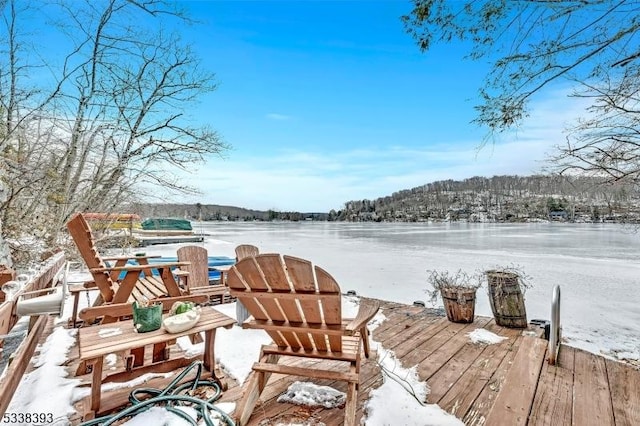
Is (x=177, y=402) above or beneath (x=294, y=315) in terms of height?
beneath

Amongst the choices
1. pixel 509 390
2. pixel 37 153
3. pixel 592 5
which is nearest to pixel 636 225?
pixel 592 5

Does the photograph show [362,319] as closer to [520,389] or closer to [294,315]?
[294,315]

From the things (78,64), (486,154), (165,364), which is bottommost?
(165,364)

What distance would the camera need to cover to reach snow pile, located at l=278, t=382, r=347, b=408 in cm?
192

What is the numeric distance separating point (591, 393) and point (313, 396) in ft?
5.99

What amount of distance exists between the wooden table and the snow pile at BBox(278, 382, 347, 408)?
549mm

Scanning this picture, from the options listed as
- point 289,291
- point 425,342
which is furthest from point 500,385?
point 289,291

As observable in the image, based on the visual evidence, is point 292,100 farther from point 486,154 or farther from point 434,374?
point 434,374

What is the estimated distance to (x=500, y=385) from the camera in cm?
216

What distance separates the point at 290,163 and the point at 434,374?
20.2m

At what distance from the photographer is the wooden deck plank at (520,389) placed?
179cm

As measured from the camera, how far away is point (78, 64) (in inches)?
255

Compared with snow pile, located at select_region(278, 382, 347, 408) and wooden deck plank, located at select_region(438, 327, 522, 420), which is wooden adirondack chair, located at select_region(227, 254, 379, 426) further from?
wooden deck plank, located at select_region(438, 327, 522, 420)

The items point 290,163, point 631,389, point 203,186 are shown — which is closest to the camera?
point 631,389
